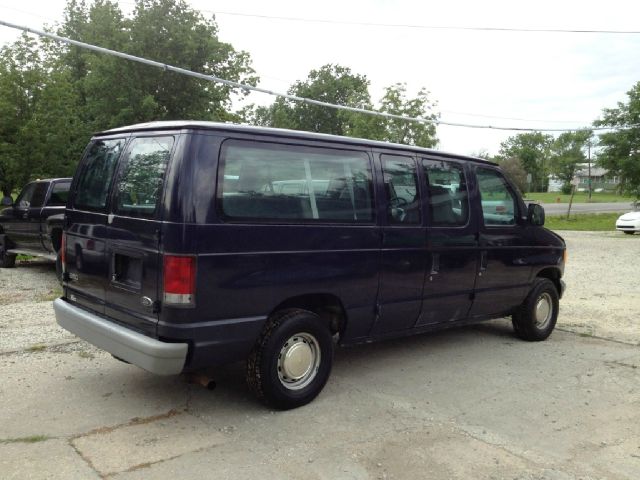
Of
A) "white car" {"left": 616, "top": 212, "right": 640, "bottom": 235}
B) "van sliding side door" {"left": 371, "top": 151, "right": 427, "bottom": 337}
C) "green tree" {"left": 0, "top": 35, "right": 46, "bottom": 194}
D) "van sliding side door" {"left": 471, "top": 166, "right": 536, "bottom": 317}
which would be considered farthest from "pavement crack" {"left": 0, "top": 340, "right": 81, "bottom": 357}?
"white car" {"left": 616, "top": 212, "right": 640, "bottom": 235}

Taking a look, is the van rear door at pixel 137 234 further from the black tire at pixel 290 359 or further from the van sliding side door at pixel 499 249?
the van sliding side door at pixel 499 249

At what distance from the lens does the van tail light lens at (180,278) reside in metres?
3.72

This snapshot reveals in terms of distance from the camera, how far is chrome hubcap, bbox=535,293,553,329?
6.69 meters

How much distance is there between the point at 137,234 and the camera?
3.96 meters

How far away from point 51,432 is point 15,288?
602 centimetres

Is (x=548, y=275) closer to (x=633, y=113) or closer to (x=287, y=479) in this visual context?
(x=287, y=479)

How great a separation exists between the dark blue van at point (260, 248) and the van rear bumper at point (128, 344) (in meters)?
0.01

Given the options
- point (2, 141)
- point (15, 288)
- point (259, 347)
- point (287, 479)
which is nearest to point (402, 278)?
point (259, 347)

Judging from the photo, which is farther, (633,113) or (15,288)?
(633,113)

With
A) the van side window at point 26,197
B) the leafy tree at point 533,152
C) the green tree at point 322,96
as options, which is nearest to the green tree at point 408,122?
the van side window at point 26,197

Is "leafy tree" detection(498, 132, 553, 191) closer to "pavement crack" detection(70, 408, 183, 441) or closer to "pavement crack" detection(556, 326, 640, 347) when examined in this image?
"pavement crack" detection(556, 326, 640, 347)

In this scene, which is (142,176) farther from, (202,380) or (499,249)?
(499,249)

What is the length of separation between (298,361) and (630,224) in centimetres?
2349

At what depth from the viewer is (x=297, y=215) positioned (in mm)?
4340
